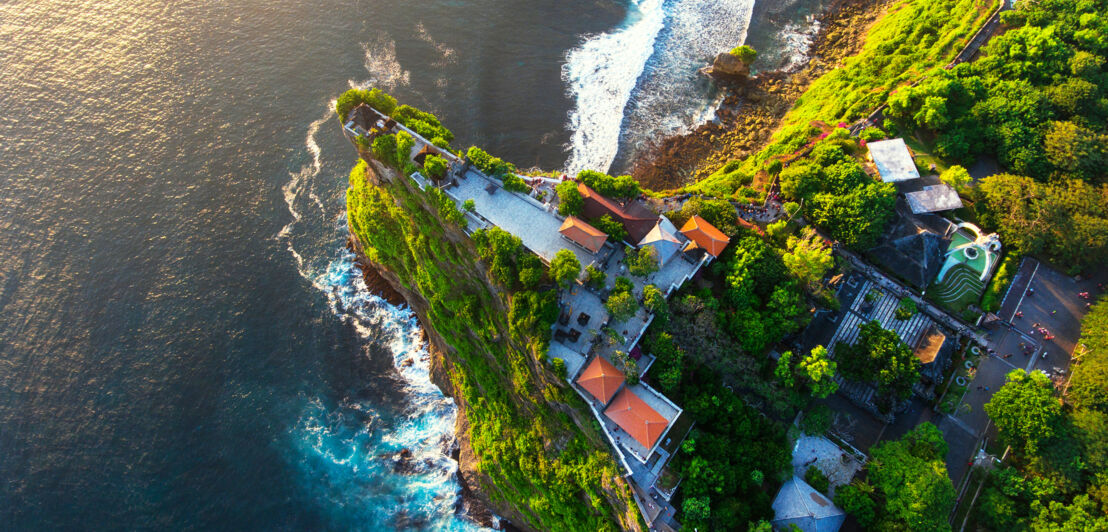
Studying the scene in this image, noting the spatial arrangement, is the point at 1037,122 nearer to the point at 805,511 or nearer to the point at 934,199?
the point at 934,199

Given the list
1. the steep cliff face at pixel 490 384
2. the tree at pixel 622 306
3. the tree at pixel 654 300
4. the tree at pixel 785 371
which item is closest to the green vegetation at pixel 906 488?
the tree at pixel 785 371

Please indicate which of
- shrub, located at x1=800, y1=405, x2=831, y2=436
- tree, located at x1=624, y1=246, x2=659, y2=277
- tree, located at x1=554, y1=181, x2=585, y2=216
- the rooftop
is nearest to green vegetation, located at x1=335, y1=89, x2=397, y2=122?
tree, located at x1=554, y1=181, x2=585, y2=216

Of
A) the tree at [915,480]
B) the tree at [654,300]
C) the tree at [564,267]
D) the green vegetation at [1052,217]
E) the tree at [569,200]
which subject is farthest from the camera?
the tree at [569,200]

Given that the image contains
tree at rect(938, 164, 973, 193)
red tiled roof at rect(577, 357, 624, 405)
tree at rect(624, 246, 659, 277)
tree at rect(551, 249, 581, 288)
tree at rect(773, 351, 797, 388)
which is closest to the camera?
red tiled roof at rect(577, 357, 624, 405)

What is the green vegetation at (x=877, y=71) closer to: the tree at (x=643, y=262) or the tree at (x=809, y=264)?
the tree at (x=809, y=264)

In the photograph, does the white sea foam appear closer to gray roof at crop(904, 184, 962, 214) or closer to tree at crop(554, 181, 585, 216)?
tree at crop(554, 181, 585, 216)

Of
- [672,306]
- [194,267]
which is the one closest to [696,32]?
[672,306]
